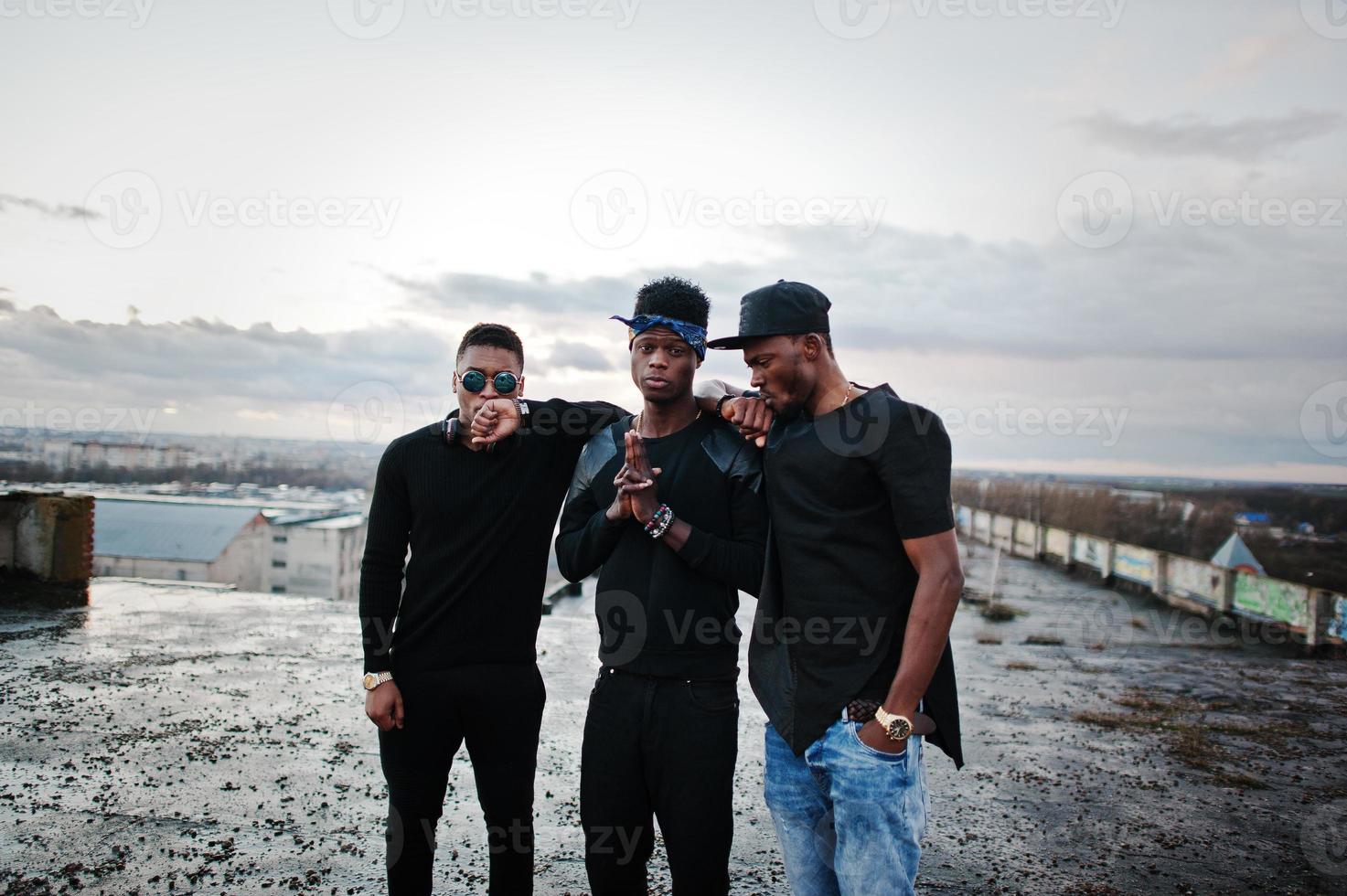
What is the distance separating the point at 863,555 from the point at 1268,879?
3788mm

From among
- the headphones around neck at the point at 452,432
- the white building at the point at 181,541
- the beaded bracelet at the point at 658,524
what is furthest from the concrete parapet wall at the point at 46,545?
the white building at the point at 181,541

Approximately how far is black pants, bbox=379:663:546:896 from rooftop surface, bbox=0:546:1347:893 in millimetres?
1319

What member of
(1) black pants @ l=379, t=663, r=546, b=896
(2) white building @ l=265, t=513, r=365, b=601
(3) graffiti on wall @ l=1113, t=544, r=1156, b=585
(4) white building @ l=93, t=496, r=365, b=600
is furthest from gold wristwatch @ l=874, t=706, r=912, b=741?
(2) white building @ l=265, t=513, r=365, b=601

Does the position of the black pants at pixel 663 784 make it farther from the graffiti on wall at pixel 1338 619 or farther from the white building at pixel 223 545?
the white building at pixel 223 545

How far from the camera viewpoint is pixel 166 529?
1725 inches

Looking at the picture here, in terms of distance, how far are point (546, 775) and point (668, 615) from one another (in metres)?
3.44

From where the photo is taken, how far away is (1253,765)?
6.15 m

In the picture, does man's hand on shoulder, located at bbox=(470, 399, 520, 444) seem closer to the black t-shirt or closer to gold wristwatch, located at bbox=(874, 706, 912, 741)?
the black t-shirt

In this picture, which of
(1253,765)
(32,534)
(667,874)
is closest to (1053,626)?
(1253,765)

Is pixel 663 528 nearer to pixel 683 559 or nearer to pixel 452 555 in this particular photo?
pixel 683 559

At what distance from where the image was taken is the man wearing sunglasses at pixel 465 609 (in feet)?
9.34

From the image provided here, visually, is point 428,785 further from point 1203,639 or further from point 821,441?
point 1203,639

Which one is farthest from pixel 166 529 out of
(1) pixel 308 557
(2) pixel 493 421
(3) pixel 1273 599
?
(2) pixel 493 421

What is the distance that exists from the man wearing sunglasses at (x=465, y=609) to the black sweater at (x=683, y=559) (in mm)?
259
